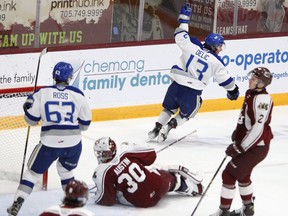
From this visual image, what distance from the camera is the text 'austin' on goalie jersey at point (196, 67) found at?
9.20m

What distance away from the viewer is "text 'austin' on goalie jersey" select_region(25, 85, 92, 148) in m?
6.84

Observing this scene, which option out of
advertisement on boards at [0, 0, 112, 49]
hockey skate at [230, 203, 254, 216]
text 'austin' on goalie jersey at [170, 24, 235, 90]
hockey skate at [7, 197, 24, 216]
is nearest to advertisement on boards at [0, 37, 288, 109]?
advertisement on boards at [0, 0, 112, 49]

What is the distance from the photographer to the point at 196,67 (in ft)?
30.4

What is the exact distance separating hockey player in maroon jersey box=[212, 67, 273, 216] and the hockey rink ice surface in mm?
515

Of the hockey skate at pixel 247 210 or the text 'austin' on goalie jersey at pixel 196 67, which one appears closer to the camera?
the hockey skate at pixel 247 210

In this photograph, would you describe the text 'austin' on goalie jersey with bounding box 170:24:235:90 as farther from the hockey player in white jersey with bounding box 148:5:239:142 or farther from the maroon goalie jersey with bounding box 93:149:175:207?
the maroon goalie jersey with bounding box 93:149:175:207

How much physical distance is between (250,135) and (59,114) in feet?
4.17

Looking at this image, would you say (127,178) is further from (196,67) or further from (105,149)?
(196,67)

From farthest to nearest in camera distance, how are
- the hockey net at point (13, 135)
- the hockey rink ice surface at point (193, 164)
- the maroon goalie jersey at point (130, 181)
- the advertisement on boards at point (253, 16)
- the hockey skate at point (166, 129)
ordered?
the advertisement on boards at point (253, 16), the hockey skate at point (166, 129), the hockey net at point (13, 135), the hockey rink ice surface at point (193, 164), the maroon goalie jersey at point (130, 181)

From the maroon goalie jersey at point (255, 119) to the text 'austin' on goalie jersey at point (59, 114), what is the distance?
1.05 meters

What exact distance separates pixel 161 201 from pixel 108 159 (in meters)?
0.61

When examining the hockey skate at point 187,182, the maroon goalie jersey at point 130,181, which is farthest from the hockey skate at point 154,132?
the maroon goalie jersey at point 130,181

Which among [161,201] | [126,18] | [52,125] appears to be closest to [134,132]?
[126,18]

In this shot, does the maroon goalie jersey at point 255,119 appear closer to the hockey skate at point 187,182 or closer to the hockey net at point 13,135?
the hockey skate at point 187,182
